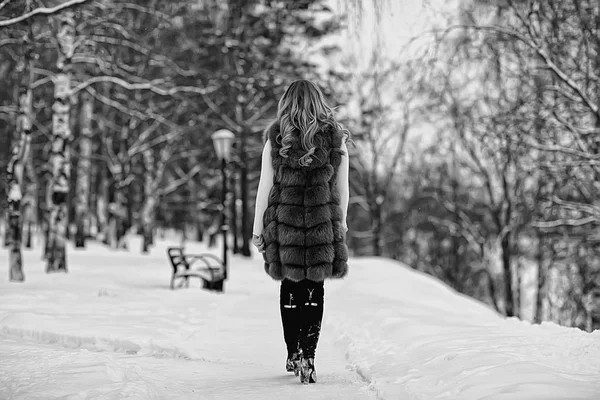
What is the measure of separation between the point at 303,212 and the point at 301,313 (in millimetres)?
716

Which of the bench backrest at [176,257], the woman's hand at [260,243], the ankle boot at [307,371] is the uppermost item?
the woman's hand at [260,243]

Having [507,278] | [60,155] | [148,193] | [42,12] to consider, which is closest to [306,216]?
[42,12]

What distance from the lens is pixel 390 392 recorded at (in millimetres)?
4277

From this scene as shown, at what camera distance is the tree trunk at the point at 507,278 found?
20.7 metres

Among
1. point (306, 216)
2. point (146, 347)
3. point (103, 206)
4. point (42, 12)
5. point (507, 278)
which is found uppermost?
point (42, 12)

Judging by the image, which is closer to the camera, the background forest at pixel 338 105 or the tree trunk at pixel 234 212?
the background forest at pixel 338 105

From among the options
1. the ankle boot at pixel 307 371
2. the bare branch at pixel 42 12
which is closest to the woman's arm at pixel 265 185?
the ankle boot at pixel 307 371

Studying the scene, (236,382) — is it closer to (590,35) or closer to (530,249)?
(590,35)

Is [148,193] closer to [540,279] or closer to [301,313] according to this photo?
[540,279]

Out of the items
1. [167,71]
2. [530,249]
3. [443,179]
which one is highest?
[167,71]

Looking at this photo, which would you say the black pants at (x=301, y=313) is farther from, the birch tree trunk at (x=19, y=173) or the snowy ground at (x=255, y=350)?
the birch tree trunk at (x=19, y=173)

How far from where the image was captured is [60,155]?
13344 millimetres

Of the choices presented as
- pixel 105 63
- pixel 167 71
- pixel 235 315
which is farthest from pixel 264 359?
pixel 167 71

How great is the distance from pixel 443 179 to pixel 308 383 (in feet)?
84.7
